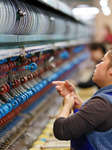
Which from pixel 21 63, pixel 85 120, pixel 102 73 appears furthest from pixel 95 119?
pixel 21 63

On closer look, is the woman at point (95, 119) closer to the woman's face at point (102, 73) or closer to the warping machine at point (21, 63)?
the woman's face at point (102, 73)

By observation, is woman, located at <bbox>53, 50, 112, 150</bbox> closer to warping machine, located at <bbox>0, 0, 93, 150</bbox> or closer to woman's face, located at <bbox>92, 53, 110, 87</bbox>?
woman's face, located at <bbox>92, 53, 110, 87</bbox>

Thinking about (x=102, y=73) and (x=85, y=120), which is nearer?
(x=85, y=120)

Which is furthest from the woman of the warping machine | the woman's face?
the warping machine

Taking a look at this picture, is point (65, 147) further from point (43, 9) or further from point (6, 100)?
point (43, 9)

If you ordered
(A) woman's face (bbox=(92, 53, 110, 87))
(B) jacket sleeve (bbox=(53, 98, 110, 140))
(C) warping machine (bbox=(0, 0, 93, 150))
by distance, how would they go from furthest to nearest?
(C) warping machine (bbox=(0, 0, 93, 150))
(A) woman's face (bbox=(92, 53, 110, 87))
(B) jacket sleeve (bbox=(53, 98, 110, 140))

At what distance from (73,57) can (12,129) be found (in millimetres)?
3601

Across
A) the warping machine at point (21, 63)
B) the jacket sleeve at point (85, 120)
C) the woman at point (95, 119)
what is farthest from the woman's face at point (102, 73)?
the warping machine at point (21, 63)

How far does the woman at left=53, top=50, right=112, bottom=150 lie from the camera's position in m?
1.71

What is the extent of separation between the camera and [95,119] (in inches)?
66.9

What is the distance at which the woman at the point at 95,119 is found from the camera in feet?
5.60

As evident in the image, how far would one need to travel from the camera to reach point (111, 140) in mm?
1825

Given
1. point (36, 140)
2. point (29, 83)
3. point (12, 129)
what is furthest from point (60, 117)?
point (36, 140)

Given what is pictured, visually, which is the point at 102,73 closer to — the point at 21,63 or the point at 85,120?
the point at 85,120
